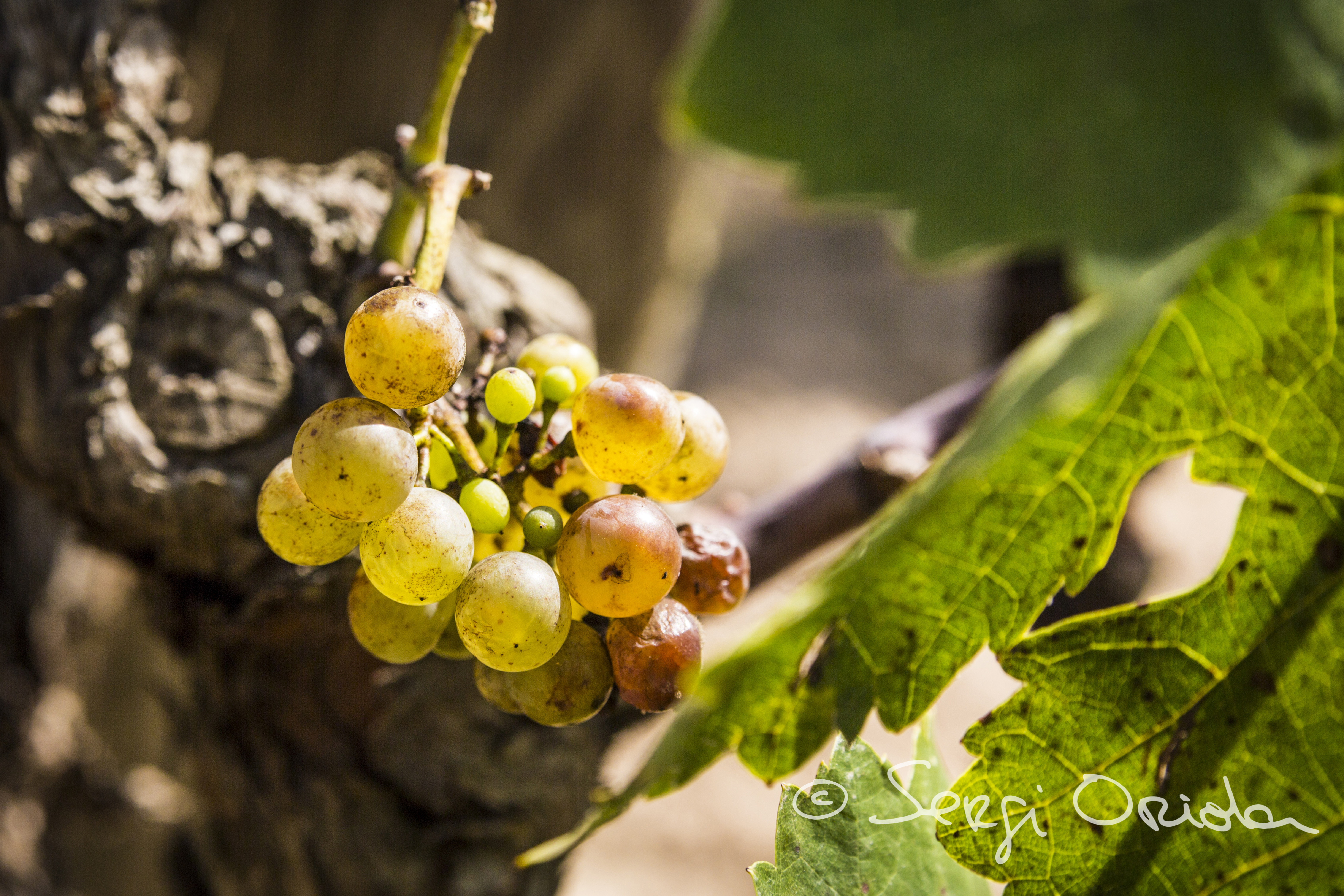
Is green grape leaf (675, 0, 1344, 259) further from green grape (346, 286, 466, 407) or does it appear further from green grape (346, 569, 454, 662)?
green grape (346, 569, 454, 662)

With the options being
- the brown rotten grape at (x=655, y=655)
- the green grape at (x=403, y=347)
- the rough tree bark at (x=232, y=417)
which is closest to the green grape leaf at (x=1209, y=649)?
the brown rotten grape at (x=655, y=655)

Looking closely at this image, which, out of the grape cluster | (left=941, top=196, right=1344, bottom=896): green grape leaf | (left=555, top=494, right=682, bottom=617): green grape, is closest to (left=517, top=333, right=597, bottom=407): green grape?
the grape cluster

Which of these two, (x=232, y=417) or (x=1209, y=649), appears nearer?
(x=1209, y=649)

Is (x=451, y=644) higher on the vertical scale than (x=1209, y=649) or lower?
lower

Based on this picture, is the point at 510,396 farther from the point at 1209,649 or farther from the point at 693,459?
the point at 1209,649

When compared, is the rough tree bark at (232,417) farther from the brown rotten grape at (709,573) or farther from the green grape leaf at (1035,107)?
the green grape leaf at (1035,107)

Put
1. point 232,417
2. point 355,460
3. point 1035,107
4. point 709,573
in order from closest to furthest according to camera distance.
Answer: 1. point 1035,107
2. point 355,460
3. point 709,573
4. point 232,417

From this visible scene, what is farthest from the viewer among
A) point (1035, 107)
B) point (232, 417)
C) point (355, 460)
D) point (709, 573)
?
point (232, 417)

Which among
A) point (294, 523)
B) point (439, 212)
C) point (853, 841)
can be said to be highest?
point (439, 212)

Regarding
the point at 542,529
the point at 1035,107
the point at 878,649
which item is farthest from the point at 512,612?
the point at 1035,107
